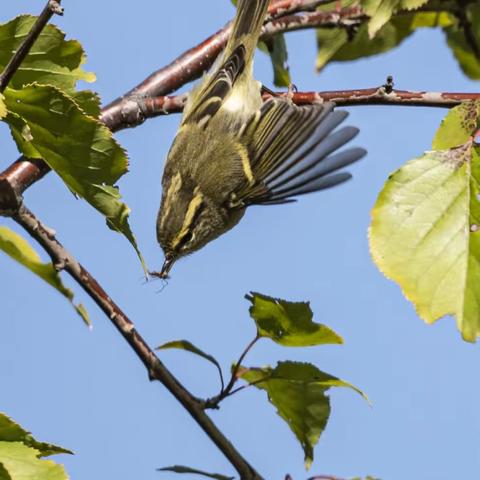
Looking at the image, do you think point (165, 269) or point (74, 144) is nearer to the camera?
point (74, 144)

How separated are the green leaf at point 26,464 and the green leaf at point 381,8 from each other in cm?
169

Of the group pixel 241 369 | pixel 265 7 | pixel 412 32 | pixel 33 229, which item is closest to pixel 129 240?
pixel 33 229

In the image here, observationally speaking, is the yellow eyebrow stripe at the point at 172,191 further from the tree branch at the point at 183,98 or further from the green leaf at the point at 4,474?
the green leaf at the point at 4,474

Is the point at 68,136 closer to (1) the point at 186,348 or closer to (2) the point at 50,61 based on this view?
(2) the point at 50,61

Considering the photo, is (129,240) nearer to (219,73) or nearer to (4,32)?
(4,32)

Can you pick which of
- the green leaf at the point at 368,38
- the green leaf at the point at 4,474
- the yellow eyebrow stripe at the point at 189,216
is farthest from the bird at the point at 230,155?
the green leaf at the point at 4,474

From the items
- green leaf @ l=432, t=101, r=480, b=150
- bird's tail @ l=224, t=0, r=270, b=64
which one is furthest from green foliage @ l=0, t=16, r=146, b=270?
bird's tail @ l=224, t=0, r=270, b=64

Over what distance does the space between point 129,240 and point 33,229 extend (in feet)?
0.79

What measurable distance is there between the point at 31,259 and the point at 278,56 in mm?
1988

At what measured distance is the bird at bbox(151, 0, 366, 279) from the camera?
13.6 feet

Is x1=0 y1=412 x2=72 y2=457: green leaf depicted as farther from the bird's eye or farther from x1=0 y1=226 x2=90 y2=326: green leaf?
the bird's eye

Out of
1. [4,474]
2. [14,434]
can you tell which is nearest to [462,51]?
[14,434]

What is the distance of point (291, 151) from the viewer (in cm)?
416

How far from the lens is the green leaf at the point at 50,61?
2.72 meters
